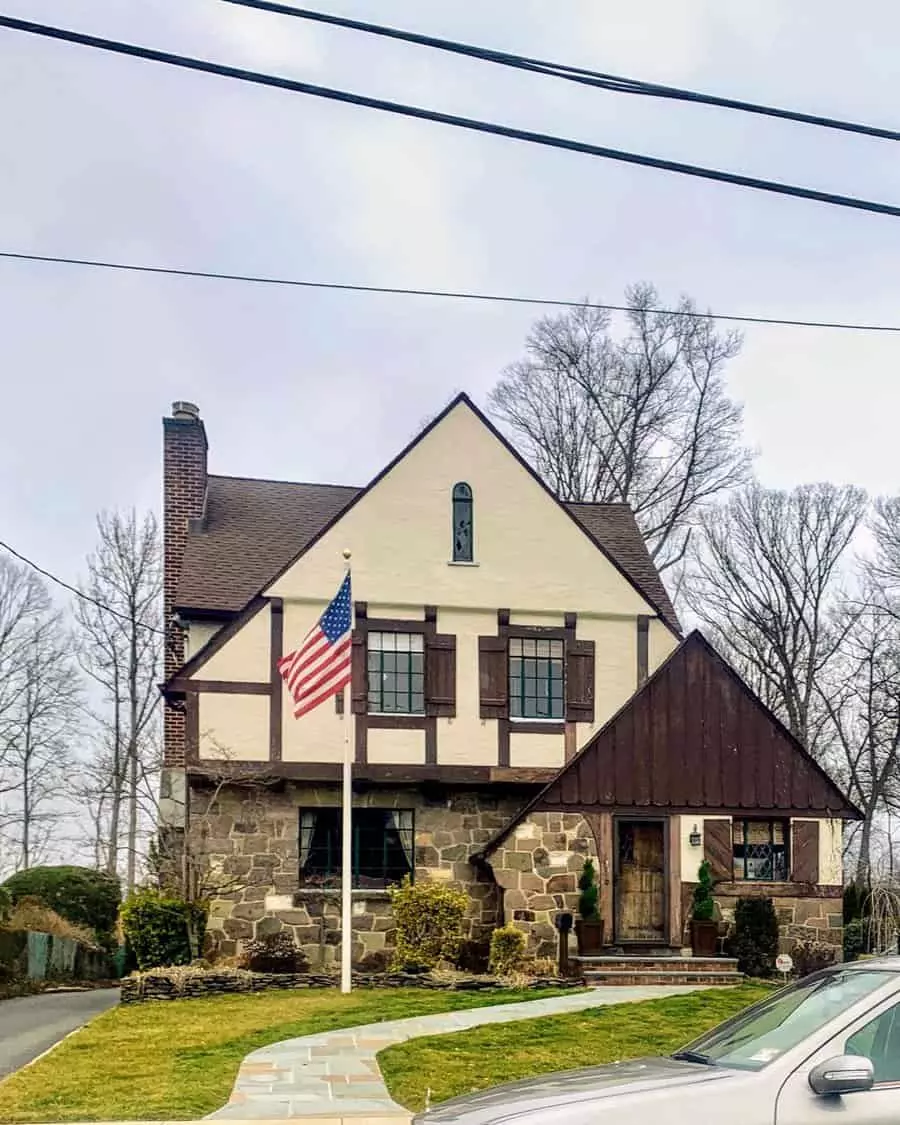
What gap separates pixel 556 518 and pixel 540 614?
1536mm

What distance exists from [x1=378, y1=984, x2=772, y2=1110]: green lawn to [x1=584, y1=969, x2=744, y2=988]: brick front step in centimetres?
245

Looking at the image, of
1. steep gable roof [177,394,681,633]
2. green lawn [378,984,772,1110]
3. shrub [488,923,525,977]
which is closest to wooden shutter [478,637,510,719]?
steep gable roof [177,394,681,633]

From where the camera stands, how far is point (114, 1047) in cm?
1153

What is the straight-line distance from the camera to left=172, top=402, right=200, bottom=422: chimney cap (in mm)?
23266

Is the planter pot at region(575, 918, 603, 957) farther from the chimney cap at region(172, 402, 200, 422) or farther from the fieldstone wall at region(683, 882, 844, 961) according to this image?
the chimney cap at region(172, 402, 200, 422)

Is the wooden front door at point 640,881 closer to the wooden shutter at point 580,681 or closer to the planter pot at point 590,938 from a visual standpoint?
the planter pot at point 590,938

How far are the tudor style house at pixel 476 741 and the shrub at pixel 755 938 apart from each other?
350mm

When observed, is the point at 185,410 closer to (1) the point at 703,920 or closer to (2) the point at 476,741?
(2) the point at 476,741

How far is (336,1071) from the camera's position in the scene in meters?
10.3

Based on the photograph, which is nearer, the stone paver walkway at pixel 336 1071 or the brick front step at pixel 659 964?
the stone paver walkway at pixel 336 1071

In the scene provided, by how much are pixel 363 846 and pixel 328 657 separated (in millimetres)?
4198

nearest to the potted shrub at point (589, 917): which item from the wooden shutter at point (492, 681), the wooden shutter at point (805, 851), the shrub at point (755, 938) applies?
the shrub at point (755, 938)

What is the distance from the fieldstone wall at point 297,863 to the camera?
61.3 feet

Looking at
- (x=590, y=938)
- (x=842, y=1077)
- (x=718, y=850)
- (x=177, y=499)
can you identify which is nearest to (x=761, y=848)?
(x=718, y=850)
